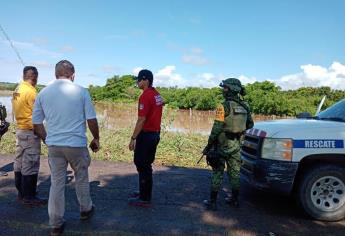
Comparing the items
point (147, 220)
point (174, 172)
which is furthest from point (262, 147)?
point (174, 172)

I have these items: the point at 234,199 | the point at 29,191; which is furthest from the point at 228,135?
the point at 29,191

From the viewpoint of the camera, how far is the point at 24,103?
5.74 metres

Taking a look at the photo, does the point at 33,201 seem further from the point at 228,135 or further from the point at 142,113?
the point at 228,135

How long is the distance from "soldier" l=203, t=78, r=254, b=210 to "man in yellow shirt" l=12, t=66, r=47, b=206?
2.44 metres

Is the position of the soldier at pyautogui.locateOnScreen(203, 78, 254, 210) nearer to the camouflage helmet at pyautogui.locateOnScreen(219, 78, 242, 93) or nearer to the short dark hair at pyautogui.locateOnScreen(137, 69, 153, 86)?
the camouflage helmet at pyautogui.locateOnScreen(219, 78, 242, 93)

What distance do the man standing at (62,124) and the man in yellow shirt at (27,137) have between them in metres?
1.04

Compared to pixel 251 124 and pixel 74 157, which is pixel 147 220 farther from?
pixel 251 124

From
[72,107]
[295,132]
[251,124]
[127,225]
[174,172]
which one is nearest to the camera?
[72,107]

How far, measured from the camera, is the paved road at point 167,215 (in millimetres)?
5016

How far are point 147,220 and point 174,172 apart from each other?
11.0ft

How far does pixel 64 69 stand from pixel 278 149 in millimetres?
3036

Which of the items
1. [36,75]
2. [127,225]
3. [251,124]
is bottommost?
[127,225]

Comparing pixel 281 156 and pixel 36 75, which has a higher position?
pixel 36 75

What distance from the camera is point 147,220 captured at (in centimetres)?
536
